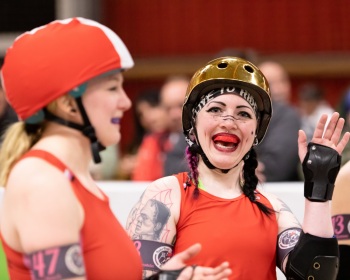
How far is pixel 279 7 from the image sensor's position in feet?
32.9

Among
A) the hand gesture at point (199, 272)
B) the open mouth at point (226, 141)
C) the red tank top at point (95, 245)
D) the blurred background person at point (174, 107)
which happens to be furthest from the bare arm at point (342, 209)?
the blurred background person at point (174, 107)

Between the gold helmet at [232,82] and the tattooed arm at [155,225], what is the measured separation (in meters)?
0.32

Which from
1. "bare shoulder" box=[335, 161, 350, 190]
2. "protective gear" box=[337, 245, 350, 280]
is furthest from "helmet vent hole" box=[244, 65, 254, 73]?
"protective gear" box=[337, 245, 350, 280]

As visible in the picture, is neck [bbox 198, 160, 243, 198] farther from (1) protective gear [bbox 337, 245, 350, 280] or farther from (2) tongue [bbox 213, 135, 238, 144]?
(1) protective gear [bbox 337, 245, 350, 280]

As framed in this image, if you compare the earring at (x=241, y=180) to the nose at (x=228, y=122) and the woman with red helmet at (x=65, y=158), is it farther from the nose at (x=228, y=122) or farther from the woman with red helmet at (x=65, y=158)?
the woman with red helmet at (x=65, y=158)

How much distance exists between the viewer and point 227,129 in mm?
2938

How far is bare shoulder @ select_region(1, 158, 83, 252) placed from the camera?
6.67 feet

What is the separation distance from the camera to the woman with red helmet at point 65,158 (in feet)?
6.72

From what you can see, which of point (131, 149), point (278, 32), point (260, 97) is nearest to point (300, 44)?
point (278, 32)

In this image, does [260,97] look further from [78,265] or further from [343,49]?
[343,49]

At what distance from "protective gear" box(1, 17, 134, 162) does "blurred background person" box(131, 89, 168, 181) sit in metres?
A: 3.44

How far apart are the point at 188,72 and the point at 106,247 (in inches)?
313

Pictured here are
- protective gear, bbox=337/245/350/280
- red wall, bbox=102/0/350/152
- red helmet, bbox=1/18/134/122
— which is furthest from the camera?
red wall, bbox=102/0/350/152

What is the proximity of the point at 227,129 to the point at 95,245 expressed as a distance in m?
0.89
